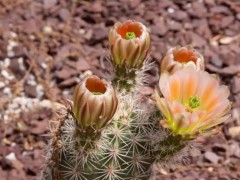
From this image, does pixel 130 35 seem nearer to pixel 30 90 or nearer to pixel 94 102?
pixel 94 102

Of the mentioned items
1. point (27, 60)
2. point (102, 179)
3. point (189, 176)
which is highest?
point (102, 179)

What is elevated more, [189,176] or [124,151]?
[124,151]

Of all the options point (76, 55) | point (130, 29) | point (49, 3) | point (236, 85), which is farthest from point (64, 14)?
point (130, 29)

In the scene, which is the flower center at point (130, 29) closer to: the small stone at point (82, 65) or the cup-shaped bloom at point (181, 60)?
the cup-shaped bloom at point (181, 60)

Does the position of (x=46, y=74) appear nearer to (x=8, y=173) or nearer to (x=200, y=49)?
(x=8, y=173)

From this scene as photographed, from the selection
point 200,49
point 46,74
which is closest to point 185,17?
point 200,49

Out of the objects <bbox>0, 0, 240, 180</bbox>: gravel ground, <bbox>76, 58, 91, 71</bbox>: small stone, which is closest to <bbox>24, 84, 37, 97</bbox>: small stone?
<bbox>0, 0, 240, 180</bbox>: gravel ground

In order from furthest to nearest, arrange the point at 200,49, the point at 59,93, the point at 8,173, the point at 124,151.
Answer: the point at 200,49, the point at 59,93, the point at 8,173, the point at 124,151
